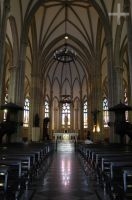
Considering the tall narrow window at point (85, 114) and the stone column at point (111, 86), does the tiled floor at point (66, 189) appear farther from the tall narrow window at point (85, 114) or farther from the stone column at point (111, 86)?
the tall narrow window at point (85, 114)

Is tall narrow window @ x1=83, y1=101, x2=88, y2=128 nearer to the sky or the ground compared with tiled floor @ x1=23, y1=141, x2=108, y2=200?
nearer to the sky

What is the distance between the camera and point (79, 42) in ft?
105

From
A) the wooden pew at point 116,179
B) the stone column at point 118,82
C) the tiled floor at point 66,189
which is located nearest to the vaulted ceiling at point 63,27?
the stone column at point 118,82

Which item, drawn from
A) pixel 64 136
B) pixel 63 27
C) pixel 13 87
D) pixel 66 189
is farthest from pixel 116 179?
pixel 64 136

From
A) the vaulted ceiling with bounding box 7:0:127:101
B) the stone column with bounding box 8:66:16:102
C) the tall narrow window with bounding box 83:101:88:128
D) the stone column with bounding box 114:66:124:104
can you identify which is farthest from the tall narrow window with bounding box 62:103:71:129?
the stone column with bounding box 114:66:124:104

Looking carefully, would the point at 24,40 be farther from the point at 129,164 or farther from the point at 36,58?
the point at 129,164

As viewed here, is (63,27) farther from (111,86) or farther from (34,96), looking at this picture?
(111,86)

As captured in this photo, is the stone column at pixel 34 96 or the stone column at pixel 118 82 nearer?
the stone column at pixel 118 82

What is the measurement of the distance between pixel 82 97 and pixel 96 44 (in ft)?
53.1

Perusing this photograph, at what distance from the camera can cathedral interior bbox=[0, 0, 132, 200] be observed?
7.86 m

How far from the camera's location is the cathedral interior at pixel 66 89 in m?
7.86

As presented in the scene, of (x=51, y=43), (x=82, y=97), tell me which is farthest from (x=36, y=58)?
(x=82, y=97)

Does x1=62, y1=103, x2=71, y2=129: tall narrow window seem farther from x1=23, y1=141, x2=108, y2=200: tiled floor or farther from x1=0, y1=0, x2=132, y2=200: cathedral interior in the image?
x1=23, y1=141, x2=108, y2=200: tiled floor

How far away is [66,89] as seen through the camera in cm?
4497
